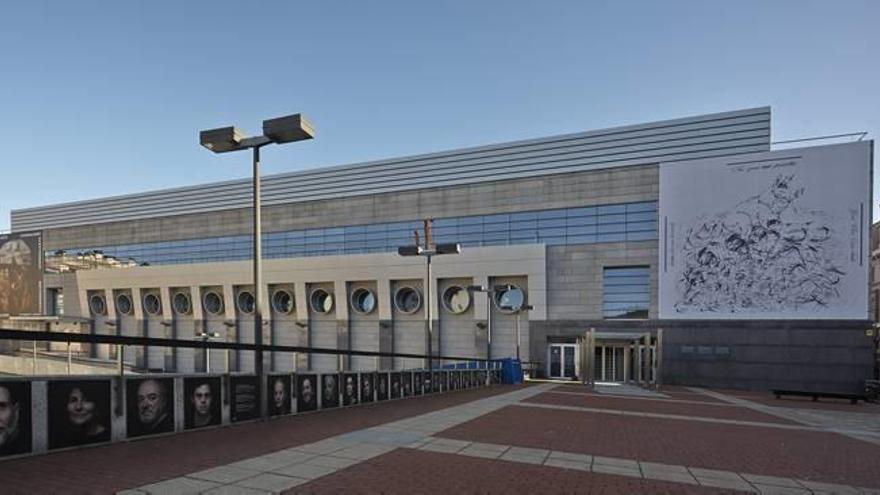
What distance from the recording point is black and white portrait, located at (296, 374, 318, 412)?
11.3 m

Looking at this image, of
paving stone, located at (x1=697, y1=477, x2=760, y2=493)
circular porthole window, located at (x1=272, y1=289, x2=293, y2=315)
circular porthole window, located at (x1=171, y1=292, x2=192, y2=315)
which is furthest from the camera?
circular porthole window, located at (x1=171, y1=292, x2=192, y2=315)

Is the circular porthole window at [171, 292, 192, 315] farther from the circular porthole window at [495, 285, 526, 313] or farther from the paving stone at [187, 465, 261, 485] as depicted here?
the paving stone at [187, 465, 261, 485]

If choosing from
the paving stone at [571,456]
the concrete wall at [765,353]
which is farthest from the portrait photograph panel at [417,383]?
the concrete wall at [765,353]

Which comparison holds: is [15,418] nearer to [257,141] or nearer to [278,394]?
[278,394]

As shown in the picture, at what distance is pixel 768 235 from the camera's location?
3578cm

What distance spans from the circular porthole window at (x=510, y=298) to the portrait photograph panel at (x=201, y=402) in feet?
111

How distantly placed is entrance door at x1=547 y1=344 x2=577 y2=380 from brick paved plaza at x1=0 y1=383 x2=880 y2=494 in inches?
1090

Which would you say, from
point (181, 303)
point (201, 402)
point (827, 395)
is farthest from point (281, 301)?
point (201, 402)

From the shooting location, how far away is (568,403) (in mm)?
16406

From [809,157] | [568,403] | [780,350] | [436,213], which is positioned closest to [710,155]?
[809,157]

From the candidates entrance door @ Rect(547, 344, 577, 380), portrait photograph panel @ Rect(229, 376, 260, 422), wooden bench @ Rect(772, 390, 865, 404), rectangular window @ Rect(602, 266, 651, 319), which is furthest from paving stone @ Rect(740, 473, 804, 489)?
entrance door @ Rect(547, 344, 577, 380)

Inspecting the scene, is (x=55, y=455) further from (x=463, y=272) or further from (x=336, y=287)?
(x=336, y=287)

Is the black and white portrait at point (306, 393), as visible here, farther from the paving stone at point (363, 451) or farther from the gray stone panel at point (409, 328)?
the gray stone panel at point (409, 328)

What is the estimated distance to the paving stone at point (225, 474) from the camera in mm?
5727
